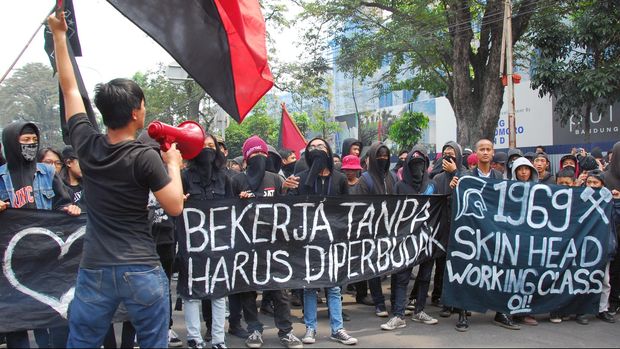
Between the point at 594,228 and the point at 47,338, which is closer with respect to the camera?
the point at 47,338

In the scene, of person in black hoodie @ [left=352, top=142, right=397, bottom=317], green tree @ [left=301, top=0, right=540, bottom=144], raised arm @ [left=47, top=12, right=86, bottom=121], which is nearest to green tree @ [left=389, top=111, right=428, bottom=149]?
green tree @ [left=301, top=0, right=540, bottom=144]

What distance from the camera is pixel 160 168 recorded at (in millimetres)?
2559

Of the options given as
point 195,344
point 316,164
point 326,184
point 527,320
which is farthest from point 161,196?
point 527,320

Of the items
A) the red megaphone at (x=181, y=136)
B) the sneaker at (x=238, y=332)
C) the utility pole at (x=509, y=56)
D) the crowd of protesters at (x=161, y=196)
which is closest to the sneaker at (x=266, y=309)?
the crowd of protesters at (x=161, y=196)

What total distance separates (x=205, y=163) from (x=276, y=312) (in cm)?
141

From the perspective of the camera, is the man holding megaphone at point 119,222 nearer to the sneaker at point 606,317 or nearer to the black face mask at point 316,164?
the black face mask at point 316,164

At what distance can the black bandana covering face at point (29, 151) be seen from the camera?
4045mm

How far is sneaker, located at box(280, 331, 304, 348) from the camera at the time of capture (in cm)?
464

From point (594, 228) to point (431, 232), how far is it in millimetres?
1521

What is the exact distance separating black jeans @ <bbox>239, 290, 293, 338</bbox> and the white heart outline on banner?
142cm

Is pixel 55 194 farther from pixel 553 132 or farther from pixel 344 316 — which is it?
pixel 553 132

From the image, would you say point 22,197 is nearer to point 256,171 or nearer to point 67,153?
point 67,153

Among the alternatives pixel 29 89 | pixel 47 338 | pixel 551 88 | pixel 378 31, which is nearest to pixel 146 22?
pixel 47 338

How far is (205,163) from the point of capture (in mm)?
4773
